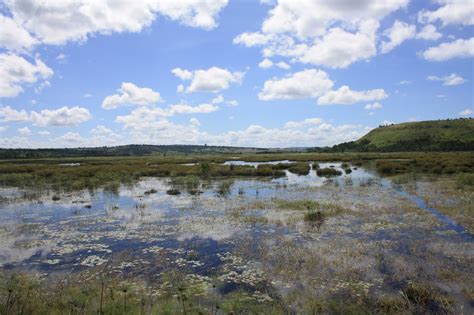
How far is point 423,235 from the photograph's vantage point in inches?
606

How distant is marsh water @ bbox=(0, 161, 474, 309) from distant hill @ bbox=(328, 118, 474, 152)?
11020 centimetres

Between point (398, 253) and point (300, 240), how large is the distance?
396 centimetres

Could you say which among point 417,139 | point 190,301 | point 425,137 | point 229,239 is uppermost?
point 425,137

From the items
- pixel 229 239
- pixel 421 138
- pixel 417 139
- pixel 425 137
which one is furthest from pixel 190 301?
pixel 425 137

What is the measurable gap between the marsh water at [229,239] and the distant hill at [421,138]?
110 m

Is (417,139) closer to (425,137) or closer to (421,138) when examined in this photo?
(421,138)

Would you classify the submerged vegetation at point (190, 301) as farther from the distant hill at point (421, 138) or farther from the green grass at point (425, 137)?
the green grass at point (425, 137)

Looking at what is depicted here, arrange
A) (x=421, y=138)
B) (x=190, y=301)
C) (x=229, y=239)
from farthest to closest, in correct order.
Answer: (x=421, y=138) < (x=229, y=239) < (x=190, y=301)

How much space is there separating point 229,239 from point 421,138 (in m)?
139

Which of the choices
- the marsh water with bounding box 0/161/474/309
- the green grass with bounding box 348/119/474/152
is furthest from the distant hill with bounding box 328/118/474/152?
the marsh water with bounding box 0/161/474/309

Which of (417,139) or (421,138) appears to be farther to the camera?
(421,138)

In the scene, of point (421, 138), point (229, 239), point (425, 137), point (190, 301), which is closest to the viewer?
point (190, 301)

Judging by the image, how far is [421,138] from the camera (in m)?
132

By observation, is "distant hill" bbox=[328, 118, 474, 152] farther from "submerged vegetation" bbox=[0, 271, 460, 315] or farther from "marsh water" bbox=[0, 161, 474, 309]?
"submerged vegetation" bbox=[0, 271, 460, 315]
